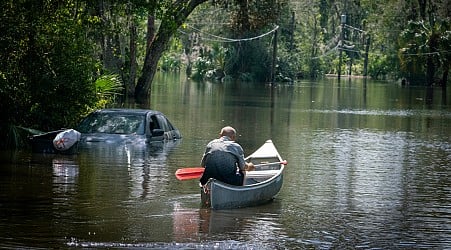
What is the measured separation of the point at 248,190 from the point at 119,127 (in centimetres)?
844

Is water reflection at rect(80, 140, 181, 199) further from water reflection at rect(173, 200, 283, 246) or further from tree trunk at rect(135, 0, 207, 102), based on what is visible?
tree trunk at rect(135, 0, 207, 102)

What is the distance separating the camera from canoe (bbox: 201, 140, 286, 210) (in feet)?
49.9

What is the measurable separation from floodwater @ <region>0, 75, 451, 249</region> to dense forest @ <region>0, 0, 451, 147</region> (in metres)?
2.09

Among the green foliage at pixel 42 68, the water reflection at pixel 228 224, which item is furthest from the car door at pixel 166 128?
the water reflection at pixel 228 224

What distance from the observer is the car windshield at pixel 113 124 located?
23.5 meters

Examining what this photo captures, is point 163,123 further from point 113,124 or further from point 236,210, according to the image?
point 236,210

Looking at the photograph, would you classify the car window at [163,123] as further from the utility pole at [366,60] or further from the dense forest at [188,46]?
the utility pole at [366,60]

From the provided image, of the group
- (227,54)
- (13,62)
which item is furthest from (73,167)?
(227,54)

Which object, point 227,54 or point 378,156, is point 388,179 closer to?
point 378,156

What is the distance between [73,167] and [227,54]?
78.5m

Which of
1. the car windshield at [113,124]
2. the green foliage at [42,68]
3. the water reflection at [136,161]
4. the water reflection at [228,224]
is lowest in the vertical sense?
the water reflection at [228,224]

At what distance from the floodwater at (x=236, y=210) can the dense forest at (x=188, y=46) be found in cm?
209

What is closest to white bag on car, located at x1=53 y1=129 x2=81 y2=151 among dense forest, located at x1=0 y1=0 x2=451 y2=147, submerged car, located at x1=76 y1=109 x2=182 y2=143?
submerged car, located at x1=76 y1=109 x2=182 y2=143

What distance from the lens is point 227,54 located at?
98.8 meters
